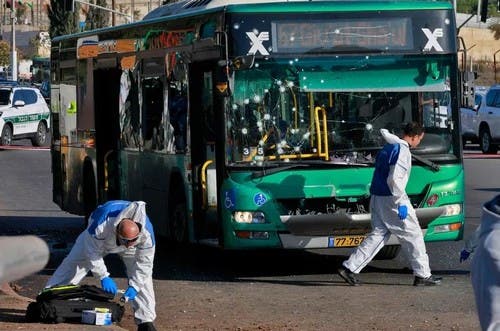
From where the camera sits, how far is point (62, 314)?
982cm

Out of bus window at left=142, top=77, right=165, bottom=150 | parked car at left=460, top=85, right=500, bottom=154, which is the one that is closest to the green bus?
bus window at left=142, top=77, right=165, bottom=150

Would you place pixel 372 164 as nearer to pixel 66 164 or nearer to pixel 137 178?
pixel 137 178

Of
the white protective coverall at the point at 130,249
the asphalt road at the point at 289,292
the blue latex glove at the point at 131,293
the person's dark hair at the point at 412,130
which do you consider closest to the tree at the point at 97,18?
the asphalt road at the point at 289,292

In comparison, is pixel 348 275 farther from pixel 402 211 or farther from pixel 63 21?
pixel 63 21

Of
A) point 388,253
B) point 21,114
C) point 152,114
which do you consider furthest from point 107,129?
point 21,114

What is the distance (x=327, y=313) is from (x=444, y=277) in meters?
2.62

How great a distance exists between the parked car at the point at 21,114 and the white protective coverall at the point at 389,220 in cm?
2627

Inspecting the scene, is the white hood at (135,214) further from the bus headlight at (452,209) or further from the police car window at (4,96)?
the police car window at (4,96)

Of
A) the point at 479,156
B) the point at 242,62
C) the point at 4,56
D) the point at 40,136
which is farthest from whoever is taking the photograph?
the point at 4,56

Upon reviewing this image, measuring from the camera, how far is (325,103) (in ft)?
41.3

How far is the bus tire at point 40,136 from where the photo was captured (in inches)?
1539

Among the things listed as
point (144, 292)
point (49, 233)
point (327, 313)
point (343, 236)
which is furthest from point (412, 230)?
point (49, 233)

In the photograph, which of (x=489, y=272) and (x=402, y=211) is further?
(x=402, y=211)

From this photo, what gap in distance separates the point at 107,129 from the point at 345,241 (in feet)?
17.3
